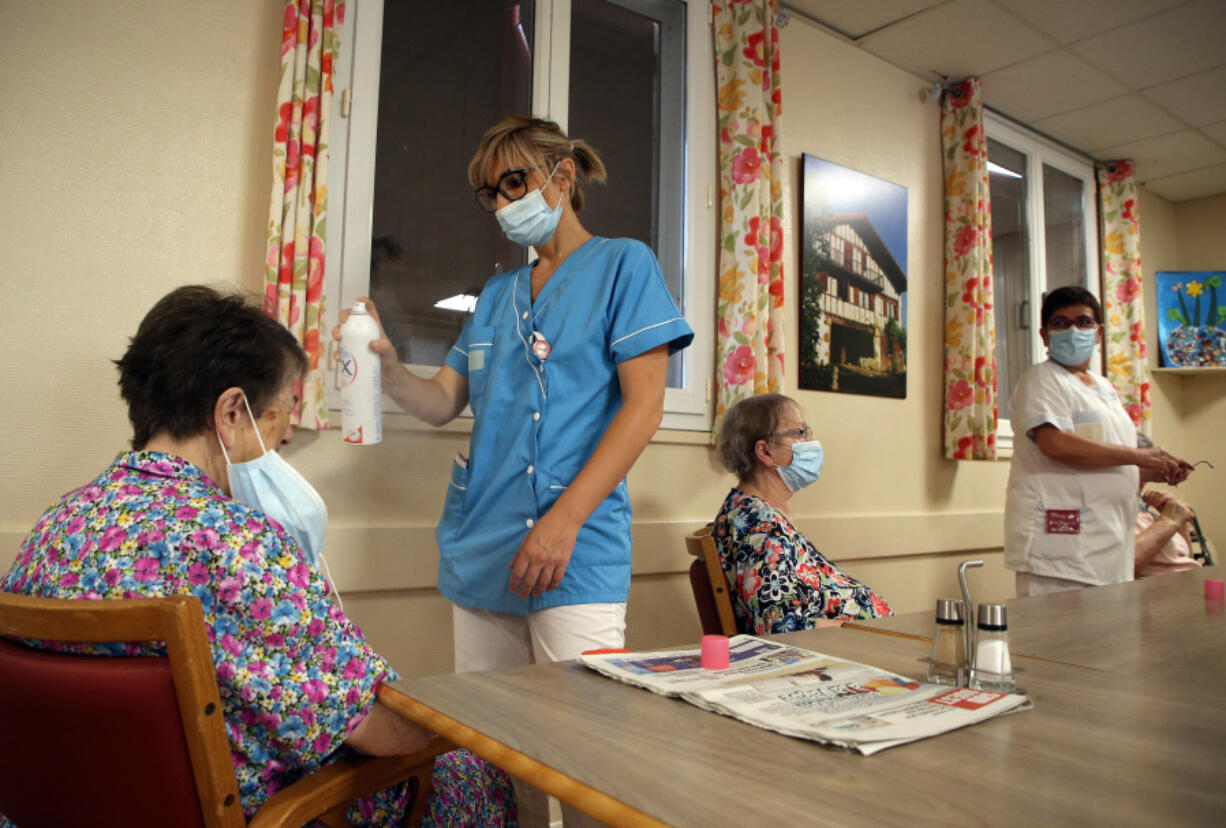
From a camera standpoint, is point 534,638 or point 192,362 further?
point 534,638

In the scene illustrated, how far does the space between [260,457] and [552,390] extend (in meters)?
0.57

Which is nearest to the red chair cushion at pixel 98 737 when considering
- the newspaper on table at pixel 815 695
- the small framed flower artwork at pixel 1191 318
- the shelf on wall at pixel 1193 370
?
the newspaper on table at pixel 815 695

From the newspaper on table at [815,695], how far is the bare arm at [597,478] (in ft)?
0.94

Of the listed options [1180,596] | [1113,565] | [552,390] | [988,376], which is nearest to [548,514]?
[552,390]

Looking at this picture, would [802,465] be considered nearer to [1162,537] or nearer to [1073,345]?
[1073,345]

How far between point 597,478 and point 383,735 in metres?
0.59

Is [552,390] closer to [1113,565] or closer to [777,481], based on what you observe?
[777,481]

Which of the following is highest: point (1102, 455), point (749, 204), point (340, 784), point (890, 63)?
point (890, 63)

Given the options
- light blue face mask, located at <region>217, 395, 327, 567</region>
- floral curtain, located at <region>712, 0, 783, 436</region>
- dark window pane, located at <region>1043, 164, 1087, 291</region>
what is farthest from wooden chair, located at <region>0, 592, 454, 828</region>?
dark window pane, located at <region>1043, 164, 1087, 291</region>

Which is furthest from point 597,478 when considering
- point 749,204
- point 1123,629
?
point 749,204

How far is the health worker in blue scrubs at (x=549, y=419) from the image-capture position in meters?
1.42

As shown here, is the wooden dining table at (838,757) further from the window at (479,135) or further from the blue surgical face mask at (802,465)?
the window at (479,135)

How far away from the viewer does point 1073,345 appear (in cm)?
269

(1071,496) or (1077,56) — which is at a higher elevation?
(1077,56)
